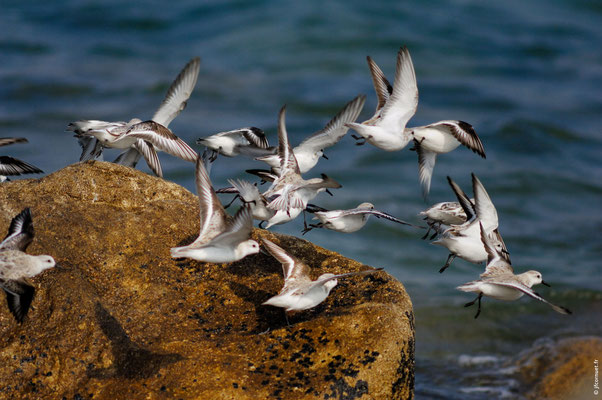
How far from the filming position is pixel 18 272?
5.08 m

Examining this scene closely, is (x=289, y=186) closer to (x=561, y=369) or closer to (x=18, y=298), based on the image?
(x=18, y=298)

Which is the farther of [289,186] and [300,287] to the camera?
[289,186]

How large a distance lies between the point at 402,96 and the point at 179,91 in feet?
8.94

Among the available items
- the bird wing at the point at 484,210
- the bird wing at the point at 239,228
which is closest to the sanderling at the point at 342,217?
the bird wing at the point at 484,210

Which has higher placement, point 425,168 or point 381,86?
point 381,86

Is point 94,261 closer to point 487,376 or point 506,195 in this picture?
point 487,376

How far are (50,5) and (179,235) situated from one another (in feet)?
77.6

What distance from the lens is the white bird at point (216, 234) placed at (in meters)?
5.21

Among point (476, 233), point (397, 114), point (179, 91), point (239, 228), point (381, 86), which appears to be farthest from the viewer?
point (179, 91)

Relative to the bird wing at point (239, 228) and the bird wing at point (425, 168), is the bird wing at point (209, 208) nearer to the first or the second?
the bird wing at point (239, 228)

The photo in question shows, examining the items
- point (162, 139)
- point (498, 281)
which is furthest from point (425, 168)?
point (162, 139)

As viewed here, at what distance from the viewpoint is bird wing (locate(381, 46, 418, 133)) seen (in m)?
7.28

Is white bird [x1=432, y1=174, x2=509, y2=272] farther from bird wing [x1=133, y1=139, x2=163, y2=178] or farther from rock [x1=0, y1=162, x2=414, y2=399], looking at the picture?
bird wing [x1=133, y1=139, x2=163, y2=178]

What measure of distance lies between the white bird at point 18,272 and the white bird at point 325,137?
9.62 ft
